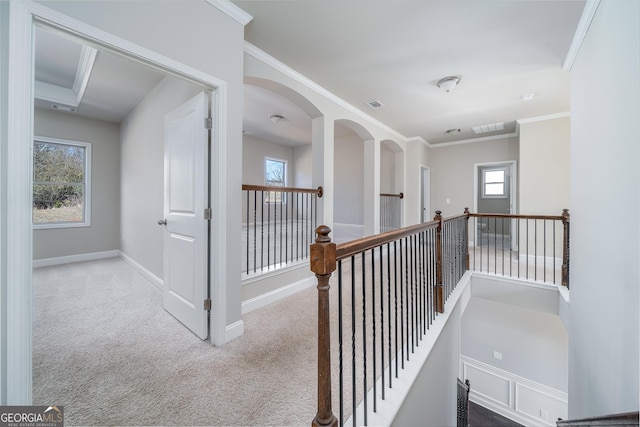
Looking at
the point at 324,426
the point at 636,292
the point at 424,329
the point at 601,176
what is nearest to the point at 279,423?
the point at 324,426

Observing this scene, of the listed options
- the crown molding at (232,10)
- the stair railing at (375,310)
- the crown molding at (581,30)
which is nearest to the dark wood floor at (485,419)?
the stair railing at (375,310)

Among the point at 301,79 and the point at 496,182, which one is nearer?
the point at 301,79

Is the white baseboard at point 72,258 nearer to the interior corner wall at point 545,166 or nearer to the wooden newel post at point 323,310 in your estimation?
the wooden newel post at point 323,310

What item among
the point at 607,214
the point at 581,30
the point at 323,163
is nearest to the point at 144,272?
the point at 323,163

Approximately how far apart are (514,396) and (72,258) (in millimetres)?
8329

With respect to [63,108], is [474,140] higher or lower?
higher

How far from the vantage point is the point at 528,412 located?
447 cm

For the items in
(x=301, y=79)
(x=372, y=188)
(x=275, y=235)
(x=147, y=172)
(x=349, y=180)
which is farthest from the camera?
(x=349, y=180)

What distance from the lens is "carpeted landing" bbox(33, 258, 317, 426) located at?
1.32m

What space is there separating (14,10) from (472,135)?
22.6 feet

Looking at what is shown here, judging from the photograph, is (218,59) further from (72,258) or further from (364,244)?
(72,258)

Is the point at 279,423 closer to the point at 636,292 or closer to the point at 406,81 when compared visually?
the point at 636,292

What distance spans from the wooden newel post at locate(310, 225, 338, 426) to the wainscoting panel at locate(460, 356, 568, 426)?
564 centimetres
